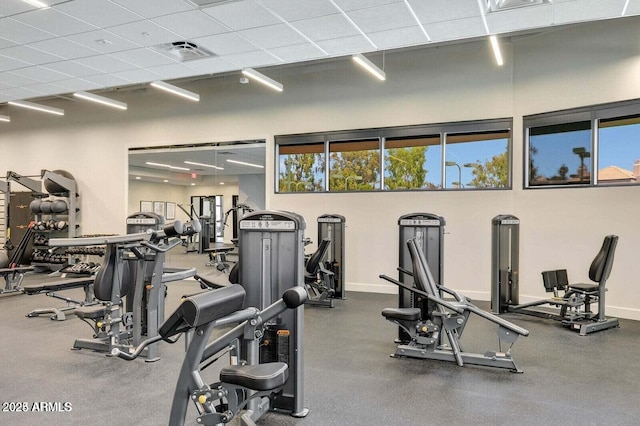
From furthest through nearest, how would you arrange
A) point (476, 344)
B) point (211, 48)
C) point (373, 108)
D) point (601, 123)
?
point (373, 108)
point (601, 123)
point (211, 48)
point (476, 344)

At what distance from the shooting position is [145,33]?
16.6 feet

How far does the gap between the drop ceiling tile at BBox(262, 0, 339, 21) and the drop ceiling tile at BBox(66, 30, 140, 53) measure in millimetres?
2023

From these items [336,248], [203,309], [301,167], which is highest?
[301,167]

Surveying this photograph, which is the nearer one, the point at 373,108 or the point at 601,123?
the point at 601,123

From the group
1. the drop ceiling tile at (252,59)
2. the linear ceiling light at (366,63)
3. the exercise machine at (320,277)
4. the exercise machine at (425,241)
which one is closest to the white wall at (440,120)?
the linear ceiling light at (366,63)

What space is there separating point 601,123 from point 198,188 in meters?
7.07

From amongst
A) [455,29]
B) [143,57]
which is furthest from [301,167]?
[455,29]

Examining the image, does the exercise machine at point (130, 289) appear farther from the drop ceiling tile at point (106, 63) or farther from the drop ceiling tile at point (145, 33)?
the drop ceiling tile at point (106, 63)

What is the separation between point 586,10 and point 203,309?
15.1 feet

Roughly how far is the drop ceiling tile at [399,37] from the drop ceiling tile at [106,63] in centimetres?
342

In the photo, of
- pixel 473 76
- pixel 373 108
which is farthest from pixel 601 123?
pixel 373 108

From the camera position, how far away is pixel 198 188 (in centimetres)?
917

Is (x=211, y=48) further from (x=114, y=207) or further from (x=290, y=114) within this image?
(x=114, y=207)

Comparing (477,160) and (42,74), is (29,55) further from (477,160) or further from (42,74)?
(477,160)
